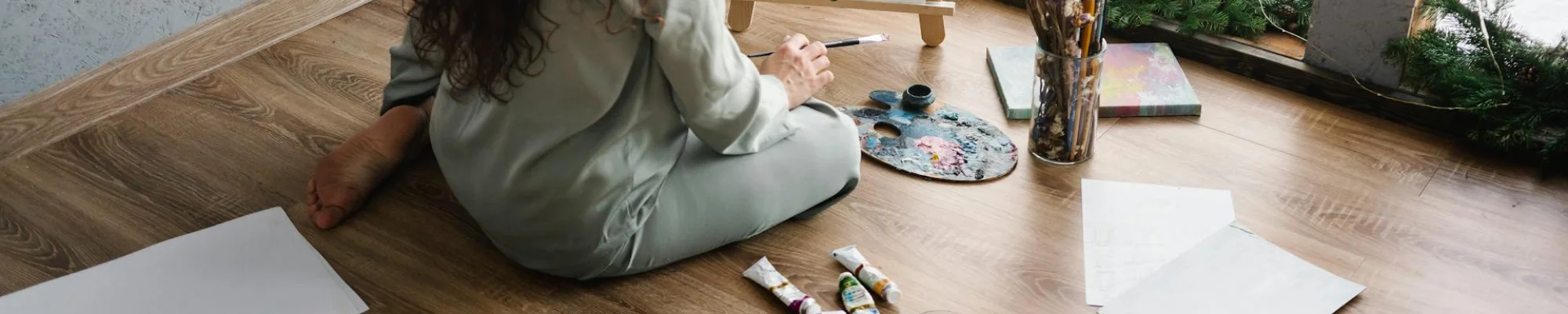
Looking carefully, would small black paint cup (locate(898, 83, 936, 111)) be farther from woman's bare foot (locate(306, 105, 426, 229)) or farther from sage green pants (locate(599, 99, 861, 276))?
woman's bare foot (locate(306, 105, 426, 229))

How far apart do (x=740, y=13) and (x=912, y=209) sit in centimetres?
76

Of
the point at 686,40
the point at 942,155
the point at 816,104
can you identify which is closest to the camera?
the point at 686,40

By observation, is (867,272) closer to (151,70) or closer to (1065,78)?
(1065,78)

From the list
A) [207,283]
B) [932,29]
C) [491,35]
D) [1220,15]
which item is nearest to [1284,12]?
[1220,15]

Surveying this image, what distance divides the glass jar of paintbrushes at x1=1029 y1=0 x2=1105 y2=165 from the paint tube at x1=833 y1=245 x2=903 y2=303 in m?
0.41

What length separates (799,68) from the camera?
197 cm

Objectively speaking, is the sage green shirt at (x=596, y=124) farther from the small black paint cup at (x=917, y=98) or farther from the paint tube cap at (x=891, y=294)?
the small black paint cup at (x=917, y=98)

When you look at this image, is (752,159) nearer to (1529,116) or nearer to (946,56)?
(946,56)

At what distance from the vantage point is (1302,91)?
2281mm

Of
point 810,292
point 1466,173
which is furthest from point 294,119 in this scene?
point 1466,173

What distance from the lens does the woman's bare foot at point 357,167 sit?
195 centimetres

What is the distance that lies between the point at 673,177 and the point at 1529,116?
1.35m

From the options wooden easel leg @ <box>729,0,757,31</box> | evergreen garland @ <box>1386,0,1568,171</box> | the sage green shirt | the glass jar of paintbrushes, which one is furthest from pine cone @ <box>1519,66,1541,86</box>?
wooden easel leg @ <box>729,0,757,31</box>

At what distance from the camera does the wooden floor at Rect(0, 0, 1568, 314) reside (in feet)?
5.79
